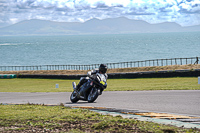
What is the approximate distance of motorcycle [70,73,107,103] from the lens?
13.7 metres

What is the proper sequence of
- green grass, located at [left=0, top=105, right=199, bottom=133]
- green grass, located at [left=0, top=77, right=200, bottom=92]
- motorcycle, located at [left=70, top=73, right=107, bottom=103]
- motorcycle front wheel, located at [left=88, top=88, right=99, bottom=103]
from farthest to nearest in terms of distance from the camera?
1. green grass, located at [left=0, top=77, right=200, bottom=92]
2. motorcycle front wheel, located at [left=88, top=88, right=99, bottom=103]
3. motorcycle, located at [left=70, top=73, right=107, bottom=103]
4. green grass, located at [left=0, top=105, right=199, bottom=133]

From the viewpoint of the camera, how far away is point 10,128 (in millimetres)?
7992

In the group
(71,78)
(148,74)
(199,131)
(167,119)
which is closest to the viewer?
(199,131)

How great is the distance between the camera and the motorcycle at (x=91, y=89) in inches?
538

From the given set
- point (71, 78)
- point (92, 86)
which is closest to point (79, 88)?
point (92, 86)

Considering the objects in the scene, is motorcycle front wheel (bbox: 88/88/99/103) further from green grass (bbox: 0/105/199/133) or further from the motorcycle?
green grass (bbox: 0/105/199/133)

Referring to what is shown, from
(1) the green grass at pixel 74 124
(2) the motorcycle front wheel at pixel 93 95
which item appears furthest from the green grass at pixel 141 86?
(1) the green grass at pixel 74 124

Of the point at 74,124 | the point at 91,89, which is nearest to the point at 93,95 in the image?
the point at 91,89

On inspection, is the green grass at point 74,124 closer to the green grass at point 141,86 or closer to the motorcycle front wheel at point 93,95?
the motorcycle front wheel at point 93,95

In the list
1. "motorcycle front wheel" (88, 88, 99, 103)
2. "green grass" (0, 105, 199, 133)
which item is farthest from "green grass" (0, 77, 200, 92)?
"green grass" (0, 105, 199, 133)

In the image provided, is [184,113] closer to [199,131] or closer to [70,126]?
[199,131]

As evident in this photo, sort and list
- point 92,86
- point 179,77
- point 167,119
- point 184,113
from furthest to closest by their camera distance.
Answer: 1. point 179,77
2. point 92,86
3. point 184,113
4. point 167,119

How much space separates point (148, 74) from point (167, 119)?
27.9 meters

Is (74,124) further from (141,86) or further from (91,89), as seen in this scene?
(141,86)
